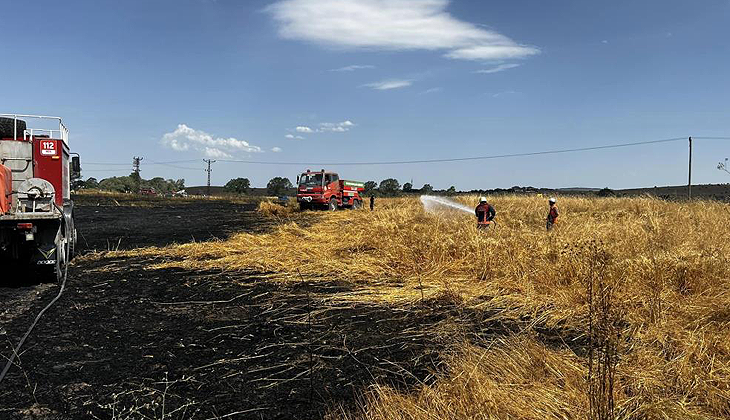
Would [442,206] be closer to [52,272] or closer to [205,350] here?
[52,272]

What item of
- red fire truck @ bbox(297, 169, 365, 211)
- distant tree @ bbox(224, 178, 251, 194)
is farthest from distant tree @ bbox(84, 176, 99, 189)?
red fire truck @ bbox(297, 169, 365, 211)

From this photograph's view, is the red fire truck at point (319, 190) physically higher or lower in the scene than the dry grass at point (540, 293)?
higher

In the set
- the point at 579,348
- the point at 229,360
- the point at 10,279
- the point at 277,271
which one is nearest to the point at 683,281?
the point at 579,348

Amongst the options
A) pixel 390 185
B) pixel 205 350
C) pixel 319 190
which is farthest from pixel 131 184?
pixel 205 350

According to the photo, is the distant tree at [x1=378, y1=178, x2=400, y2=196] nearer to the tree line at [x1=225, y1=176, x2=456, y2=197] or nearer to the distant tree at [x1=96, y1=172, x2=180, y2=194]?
the tree line at [x1=225, y1=176, x2=456, y2=197]

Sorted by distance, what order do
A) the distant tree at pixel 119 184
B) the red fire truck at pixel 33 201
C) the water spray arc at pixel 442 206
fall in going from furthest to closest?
the distant tree at pixel 119 184 < the water spray arc at pixel 442 206 < the red fire truck at pixel 33 201

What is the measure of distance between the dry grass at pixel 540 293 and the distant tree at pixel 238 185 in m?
116

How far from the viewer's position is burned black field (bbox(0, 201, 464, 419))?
341cm

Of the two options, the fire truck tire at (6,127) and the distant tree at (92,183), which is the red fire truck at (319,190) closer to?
the fire truck tire at (6,127)

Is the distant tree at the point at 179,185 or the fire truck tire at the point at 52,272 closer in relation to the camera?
the fire truck tire at the point at 52,272

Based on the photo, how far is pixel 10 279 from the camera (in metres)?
8.12

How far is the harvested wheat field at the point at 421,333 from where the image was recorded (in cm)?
304

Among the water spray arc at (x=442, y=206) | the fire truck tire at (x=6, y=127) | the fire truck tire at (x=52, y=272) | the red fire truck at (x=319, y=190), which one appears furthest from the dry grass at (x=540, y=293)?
the red fire truck at (x=319, y=190)

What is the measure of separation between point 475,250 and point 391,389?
4789mm
